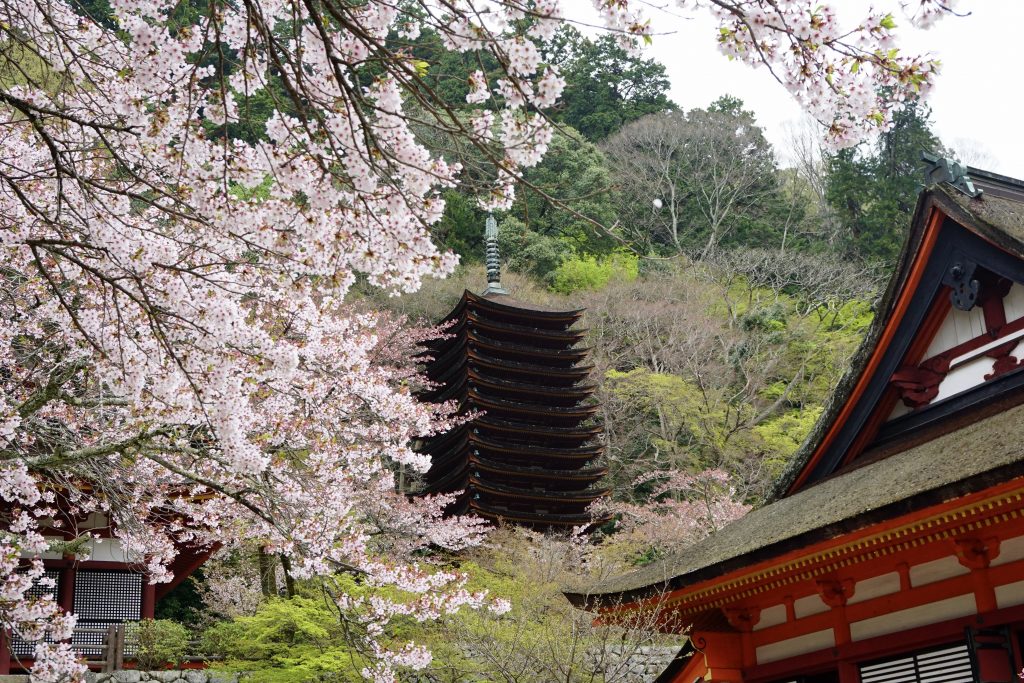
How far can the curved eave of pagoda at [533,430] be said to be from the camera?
22375 mm

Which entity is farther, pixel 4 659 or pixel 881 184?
pixel 881 184

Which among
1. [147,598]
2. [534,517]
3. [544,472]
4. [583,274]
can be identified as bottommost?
[147,598]

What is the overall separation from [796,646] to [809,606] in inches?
11.2

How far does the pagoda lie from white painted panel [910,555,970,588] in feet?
50.9

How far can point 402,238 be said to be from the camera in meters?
4.47

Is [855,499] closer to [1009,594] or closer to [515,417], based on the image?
[1009,594]

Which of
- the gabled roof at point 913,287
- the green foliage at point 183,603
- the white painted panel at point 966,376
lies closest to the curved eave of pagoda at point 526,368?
the green foliage at point 183,603

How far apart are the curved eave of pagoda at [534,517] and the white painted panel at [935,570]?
1529 cm

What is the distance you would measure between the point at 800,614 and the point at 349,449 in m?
4.11

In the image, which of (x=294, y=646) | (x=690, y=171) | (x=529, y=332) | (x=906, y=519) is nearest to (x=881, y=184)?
(x=690, y=171)

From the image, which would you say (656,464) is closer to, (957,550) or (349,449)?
(349,449)

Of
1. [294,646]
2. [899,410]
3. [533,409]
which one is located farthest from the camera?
[533,409]

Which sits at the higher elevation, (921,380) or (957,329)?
(957,329)

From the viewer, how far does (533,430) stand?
74.6ft
